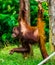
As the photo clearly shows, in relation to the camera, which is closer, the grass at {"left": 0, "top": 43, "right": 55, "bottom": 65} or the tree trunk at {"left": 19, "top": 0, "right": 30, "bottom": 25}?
the grass at {"left": 0, "top": 43, "right": 55, "bottom": 65}

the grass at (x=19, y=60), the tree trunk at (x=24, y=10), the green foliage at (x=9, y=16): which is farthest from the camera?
the green foliage at (x=9, y=16)

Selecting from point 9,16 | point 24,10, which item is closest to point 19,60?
point 24,10

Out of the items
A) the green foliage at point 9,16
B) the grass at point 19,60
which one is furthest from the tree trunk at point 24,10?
the green foliage at point 9,16

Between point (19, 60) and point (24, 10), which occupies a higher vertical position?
point (24, 10)

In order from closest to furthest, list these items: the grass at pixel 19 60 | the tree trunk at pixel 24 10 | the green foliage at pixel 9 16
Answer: the grass at pixel 19 60
the tree trunk at pixel 24 10
the green foliage at pixel 9 16

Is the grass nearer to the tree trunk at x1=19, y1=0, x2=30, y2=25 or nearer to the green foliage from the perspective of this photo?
the tree trunk at x1=19, y1=0, x2=30, y2=25

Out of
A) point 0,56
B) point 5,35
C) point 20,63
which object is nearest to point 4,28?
point 5,35

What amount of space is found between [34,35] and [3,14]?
14.6 ft

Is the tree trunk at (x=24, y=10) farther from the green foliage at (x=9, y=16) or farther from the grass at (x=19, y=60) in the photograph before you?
the green foliage at (x=9, y=16)

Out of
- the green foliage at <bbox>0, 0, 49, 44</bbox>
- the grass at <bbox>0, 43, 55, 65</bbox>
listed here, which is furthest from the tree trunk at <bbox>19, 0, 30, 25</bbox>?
the green foliage at <bbox>0, 0, 49, 44</bbox>

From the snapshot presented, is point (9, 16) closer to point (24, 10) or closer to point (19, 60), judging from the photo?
point (24, 10)

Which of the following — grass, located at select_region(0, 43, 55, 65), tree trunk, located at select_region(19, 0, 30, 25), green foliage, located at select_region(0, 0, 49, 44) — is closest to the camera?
grass, located at select_region(0, 43, 55, 65)

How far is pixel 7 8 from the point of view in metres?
11.9

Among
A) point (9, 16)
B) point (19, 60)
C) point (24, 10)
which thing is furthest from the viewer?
point (9, 16)
